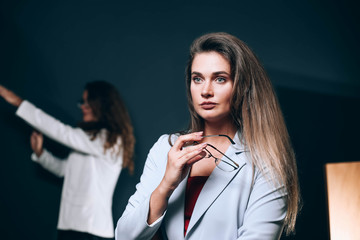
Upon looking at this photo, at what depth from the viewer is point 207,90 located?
1.30 m

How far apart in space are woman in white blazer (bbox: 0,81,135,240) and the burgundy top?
5.45 ft

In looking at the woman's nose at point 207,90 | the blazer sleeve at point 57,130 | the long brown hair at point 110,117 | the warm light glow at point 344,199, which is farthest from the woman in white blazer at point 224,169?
the long brown hair at point 110,117

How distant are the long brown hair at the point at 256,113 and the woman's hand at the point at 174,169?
0.74 feet

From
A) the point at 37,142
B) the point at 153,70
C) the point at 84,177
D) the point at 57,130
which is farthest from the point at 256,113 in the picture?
the point at 153,70

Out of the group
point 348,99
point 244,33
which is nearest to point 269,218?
point 348,99

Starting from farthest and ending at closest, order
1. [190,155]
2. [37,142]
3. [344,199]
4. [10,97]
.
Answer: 1. [37,142]
2. [10,97]
3. [344,199]
4. [190,155]

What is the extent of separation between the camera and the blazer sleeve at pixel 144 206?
3.94 feet

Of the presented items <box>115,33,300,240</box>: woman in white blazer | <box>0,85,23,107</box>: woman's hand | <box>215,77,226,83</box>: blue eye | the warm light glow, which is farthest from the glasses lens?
<box>0,85,23,107</box>: woman's hand

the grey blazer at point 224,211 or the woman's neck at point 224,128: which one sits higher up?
the woman's neck at point 224,128

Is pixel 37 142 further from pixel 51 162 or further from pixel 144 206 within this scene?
pixel 144 206

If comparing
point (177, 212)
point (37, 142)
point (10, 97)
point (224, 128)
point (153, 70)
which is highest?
point (153, 70)

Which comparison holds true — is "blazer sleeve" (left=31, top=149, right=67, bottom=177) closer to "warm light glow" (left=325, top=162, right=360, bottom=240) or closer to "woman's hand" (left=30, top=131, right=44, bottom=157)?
"woman's hand" (left=30, top=131, right=44, bottom=157)

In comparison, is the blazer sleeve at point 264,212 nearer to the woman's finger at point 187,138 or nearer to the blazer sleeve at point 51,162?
the woman's finger at point 187,138

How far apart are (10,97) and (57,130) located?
1.26ft
